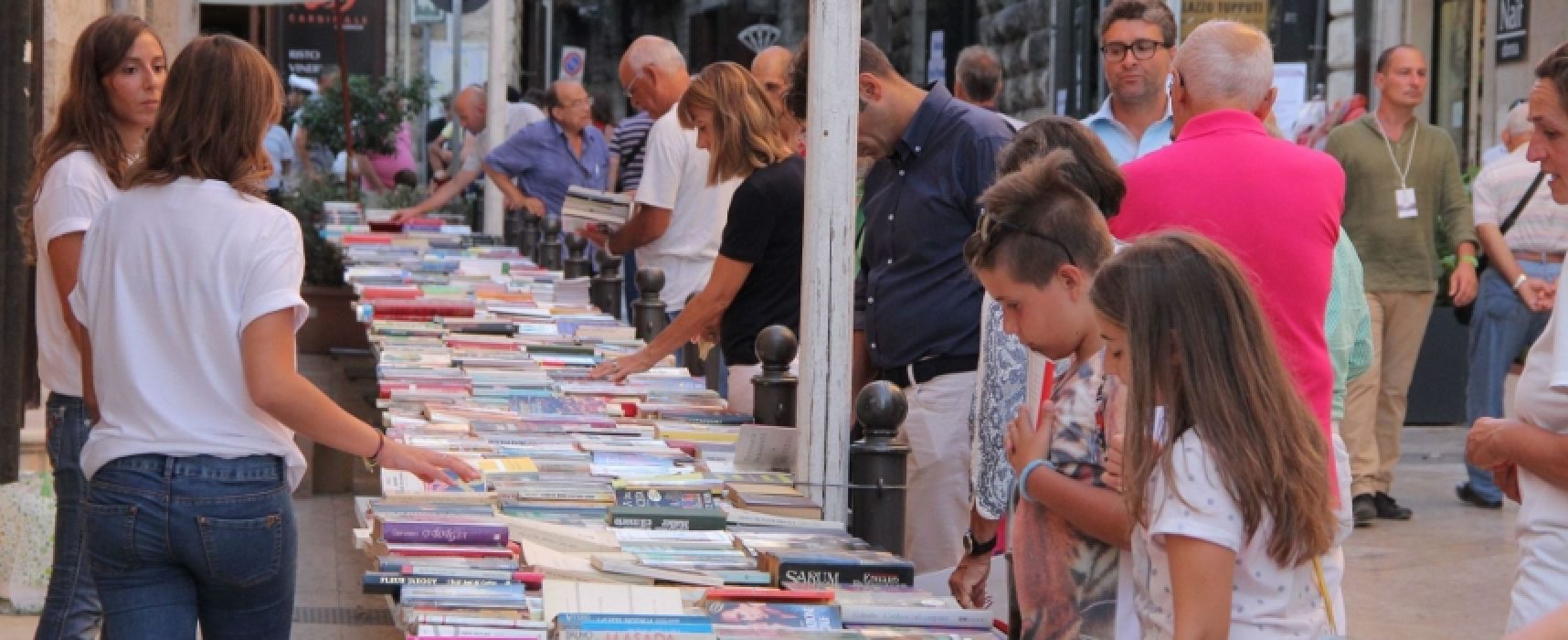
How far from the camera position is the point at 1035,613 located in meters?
3.30

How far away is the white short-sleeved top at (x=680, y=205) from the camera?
343 inches

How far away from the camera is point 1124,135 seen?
6133mm

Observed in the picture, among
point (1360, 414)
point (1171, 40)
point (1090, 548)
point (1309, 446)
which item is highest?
point (1171, 40)

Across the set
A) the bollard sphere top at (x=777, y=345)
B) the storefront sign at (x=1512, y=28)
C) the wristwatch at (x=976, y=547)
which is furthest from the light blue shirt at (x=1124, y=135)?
the storefront sign at (x=1512, y=28)

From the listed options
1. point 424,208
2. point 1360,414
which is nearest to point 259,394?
point 1360,414

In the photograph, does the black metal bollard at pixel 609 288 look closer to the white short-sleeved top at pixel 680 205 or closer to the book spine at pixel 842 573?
the white short-sleeved top at pixel 680 205

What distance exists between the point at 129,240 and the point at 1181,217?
203 cm

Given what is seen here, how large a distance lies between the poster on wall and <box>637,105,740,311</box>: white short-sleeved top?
54.9ft

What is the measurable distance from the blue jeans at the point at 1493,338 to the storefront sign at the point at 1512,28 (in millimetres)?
7228

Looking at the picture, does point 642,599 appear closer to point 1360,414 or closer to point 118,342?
point 118,342

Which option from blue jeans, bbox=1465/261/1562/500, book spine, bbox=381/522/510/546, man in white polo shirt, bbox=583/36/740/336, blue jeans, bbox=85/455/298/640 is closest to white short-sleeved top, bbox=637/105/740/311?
man in white polo shirt, bbox=583/36/740/336

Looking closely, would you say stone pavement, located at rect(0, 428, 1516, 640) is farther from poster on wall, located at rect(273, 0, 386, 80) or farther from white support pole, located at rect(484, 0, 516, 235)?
poster on wall, located at rect(273, 0, 386, 80)

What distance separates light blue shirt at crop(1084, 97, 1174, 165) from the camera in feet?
19.6

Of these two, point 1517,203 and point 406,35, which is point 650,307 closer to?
point 1517,203
